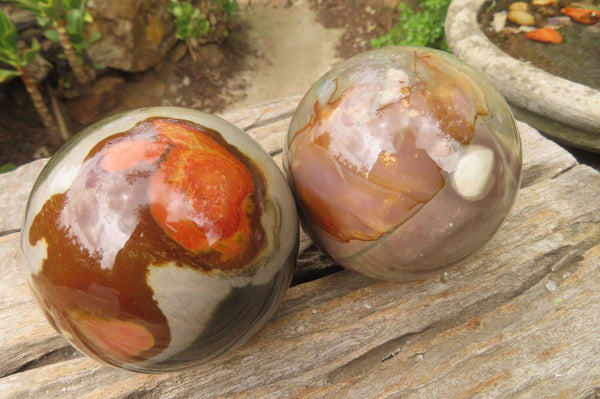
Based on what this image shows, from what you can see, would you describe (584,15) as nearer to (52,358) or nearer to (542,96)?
(542,96)

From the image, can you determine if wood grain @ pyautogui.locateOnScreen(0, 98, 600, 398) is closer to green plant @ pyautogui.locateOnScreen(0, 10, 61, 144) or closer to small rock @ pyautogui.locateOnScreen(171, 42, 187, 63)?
green plant @ pyautogui.locateOnScreen(0, 10, 61, 144)

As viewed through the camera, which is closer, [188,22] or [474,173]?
[474,173]

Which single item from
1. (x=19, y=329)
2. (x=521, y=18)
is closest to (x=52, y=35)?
(x=19, y=329)

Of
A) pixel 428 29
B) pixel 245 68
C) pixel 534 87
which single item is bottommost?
pixel 245 68

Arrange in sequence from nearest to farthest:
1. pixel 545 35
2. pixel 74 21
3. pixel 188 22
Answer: pixel 74 21 < pixel 545 35 < pixel 188 22

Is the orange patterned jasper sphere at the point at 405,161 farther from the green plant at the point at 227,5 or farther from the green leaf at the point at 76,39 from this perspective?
the green plant at the point at 227,5

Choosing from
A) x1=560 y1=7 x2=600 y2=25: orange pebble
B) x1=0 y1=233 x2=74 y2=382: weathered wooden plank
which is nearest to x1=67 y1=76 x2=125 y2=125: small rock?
x1=0 y1=233 x2=74 y2=382: weathered wooden plank
